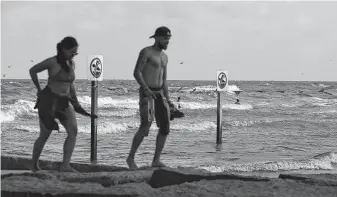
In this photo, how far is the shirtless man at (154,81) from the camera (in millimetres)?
7230

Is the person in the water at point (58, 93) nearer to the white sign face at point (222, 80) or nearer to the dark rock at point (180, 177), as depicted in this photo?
the dark rock at point (180, 177)

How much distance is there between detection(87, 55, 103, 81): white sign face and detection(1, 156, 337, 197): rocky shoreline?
103 inches

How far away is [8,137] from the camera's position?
1700 centimetres

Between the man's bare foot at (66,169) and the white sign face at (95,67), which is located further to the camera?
the white sign face at (95,67)


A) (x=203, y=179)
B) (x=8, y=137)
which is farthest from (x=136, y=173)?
(x=8, y=137)

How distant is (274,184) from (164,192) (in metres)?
1.15

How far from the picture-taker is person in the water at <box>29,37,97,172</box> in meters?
6.57

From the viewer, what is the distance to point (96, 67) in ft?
31.2

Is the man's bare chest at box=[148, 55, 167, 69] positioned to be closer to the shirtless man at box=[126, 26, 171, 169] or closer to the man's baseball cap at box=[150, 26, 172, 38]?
the shirtless man at box=[126, 26, 171, 169]

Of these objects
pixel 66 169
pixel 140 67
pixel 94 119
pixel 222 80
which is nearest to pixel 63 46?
pixel 140 67

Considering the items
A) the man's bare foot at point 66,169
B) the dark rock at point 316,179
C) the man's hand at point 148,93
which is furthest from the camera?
the man's hand at point 148,93

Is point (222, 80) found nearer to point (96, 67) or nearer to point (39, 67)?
point (96, 67)

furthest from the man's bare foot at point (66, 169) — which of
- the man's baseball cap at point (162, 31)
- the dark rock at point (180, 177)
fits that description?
the man's baseball cap at point (162, 31)

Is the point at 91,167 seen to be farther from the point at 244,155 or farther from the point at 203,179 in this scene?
the point at 244,155
